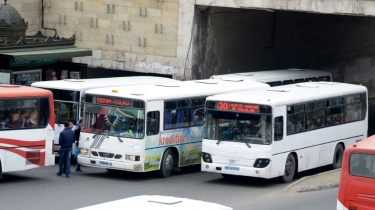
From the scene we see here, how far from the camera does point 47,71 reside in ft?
Result: 89.5

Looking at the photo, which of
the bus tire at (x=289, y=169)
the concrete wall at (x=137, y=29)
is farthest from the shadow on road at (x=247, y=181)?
the concrete wall at (x=137, y=29)

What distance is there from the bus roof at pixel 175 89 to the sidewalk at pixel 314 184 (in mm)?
3732

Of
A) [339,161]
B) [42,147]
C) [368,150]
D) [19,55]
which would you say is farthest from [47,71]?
[368,150]

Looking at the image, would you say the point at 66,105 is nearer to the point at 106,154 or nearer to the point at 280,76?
the point at 106,154

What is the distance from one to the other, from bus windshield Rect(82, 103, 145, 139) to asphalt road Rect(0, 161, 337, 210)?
1.18 m

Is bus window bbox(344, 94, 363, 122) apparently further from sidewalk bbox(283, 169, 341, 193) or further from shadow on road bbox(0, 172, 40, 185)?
shadow on road bbox(0, 172, 40, 185)

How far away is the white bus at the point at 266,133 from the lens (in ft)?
60.0

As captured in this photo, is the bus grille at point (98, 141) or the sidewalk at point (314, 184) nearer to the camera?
the sidewalk at point (314, 184)

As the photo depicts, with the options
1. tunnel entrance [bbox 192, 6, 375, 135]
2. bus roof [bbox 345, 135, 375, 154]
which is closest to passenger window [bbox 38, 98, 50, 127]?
bus roof [bbox 345, 135, 375, 154]

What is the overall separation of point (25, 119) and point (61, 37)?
13.1m

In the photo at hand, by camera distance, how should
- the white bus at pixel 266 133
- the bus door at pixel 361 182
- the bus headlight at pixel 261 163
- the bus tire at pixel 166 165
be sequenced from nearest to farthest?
the bus door at pixel 361 182
the bus headlight at pixel 261 163
the white bus at pixel 266 133
the bus tire at pixel 166 165

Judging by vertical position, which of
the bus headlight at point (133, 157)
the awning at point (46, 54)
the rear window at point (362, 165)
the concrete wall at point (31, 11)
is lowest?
the bus headlight at point (133, 157)

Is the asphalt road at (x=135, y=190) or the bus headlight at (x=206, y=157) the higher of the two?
the bus headlight at (x=206, y=157)

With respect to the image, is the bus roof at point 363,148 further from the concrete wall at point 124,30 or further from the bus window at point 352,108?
the concrete wall at point 124,30
